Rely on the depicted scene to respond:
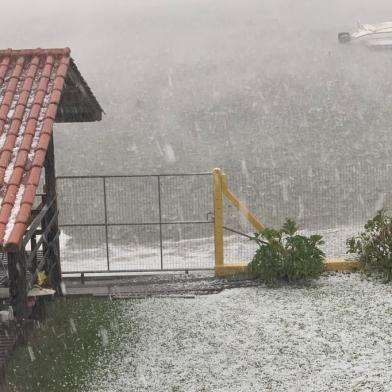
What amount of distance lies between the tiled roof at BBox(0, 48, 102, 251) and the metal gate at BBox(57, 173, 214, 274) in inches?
70.5

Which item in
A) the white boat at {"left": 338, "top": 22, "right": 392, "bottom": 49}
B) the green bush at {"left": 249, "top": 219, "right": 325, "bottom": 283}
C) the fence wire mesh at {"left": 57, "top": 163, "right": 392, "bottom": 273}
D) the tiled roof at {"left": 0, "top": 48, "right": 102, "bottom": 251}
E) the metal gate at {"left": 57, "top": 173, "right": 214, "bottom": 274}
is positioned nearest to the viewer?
the tiled roof at {"left": 0, "top": 48, "right": 102, "bottom": 251}

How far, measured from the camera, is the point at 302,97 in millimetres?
36656

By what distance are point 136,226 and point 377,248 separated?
8.77 m

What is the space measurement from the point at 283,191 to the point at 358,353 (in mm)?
11787

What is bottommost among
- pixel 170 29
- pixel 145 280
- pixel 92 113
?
pixel 145 280

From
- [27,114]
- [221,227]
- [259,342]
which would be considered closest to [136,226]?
[221,227]

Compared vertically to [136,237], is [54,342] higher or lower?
lower

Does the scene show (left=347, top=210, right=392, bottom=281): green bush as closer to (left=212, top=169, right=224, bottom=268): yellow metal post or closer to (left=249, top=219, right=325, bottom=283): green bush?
(left=249, top=219, right=325, bottom=283): green bush

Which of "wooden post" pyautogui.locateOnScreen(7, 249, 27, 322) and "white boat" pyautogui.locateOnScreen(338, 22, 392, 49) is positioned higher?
"white boat" pyautogui.locateOnScreen(338, 22, 392, 49)

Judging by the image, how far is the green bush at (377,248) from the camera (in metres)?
11.4

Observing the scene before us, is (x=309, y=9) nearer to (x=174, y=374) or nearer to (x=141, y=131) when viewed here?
(x=141, y=131)

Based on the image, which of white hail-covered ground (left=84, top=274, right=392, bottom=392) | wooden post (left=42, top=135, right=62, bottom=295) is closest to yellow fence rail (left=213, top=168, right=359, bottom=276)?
white hail-covered ground (left=84, top=274, right=392, bottom=392)

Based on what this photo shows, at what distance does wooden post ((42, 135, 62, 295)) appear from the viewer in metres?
10.4

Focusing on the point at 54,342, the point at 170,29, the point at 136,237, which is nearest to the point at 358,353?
the point at 54,342
